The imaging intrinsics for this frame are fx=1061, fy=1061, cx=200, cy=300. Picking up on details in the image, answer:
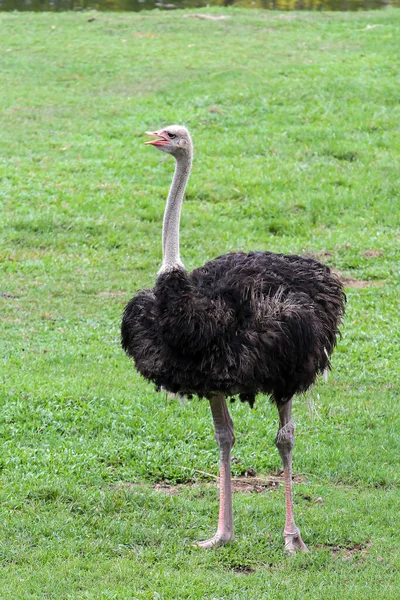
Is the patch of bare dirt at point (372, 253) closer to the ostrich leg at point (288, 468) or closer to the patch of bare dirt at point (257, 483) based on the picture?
the patch of bare dirt at point (257, 483)

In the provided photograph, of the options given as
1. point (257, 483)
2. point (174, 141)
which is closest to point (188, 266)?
point (257, 483)

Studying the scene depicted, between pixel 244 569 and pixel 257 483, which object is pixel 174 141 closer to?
pixel 257 483

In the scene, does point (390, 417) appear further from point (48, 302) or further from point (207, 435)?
point (48, 302)

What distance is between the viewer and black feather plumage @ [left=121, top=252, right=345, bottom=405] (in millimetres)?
5852

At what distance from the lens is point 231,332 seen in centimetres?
593

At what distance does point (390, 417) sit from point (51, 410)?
2555 millimetres

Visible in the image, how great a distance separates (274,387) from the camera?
611 centimetres

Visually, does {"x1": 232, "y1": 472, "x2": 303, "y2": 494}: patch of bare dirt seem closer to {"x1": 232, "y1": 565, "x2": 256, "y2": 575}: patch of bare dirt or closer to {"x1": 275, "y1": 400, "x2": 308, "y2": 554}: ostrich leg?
{"x1": 275, "y1": 400, "x2": 308, "y2": 554}: ostrich leg

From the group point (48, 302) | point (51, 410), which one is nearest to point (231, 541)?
point (51, 410)

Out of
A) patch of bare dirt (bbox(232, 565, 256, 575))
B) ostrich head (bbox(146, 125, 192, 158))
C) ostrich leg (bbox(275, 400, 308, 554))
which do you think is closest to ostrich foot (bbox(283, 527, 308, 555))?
ostrich leg (bbox(275, 400, 308, 554))

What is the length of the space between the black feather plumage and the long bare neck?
2.9 inches

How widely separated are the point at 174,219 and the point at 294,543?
6.54ft

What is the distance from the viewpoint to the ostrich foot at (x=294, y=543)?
6113mm

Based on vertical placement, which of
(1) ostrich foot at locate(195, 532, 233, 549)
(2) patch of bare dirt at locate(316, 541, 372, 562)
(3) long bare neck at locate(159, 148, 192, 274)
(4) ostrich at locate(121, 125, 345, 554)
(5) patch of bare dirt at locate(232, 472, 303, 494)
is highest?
(3) long bare neck at locate(159, 148, 192, 274)
